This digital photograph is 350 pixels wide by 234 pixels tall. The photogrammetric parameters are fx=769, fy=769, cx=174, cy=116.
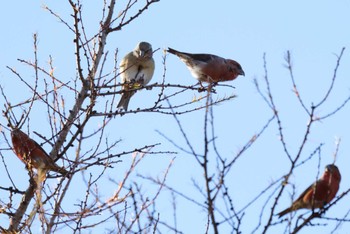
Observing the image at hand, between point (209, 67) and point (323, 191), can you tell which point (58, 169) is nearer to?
point (323, 191)

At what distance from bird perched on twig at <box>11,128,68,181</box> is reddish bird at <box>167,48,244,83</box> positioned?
420cm

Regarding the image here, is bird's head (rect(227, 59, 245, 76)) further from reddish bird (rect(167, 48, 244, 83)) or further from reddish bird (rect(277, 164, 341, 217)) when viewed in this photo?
reddish bird (rect(277, 164, 341, 217))

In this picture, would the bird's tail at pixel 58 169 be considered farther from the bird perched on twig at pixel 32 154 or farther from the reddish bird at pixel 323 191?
the reddish bird at pixel 323 191

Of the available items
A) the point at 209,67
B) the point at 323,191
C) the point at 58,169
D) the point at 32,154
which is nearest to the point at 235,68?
the point at 209,67

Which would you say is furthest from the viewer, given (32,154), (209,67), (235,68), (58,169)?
(235,68)

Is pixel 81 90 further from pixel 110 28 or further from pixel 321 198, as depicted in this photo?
pixel 321 198

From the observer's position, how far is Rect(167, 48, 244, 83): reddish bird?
967cm

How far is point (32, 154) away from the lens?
17.9 ft

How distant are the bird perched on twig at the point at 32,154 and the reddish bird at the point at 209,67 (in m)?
4.20

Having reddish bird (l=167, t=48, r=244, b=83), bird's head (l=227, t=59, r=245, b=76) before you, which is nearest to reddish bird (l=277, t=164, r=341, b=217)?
reddish bird (l=167, t=48, r=244, b=83)

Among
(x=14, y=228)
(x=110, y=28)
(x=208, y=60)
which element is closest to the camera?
(x=14, y=228)

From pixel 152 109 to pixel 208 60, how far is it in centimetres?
448

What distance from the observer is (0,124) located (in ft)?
16.7

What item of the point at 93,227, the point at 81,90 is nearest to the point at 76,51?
the point at 81,90
